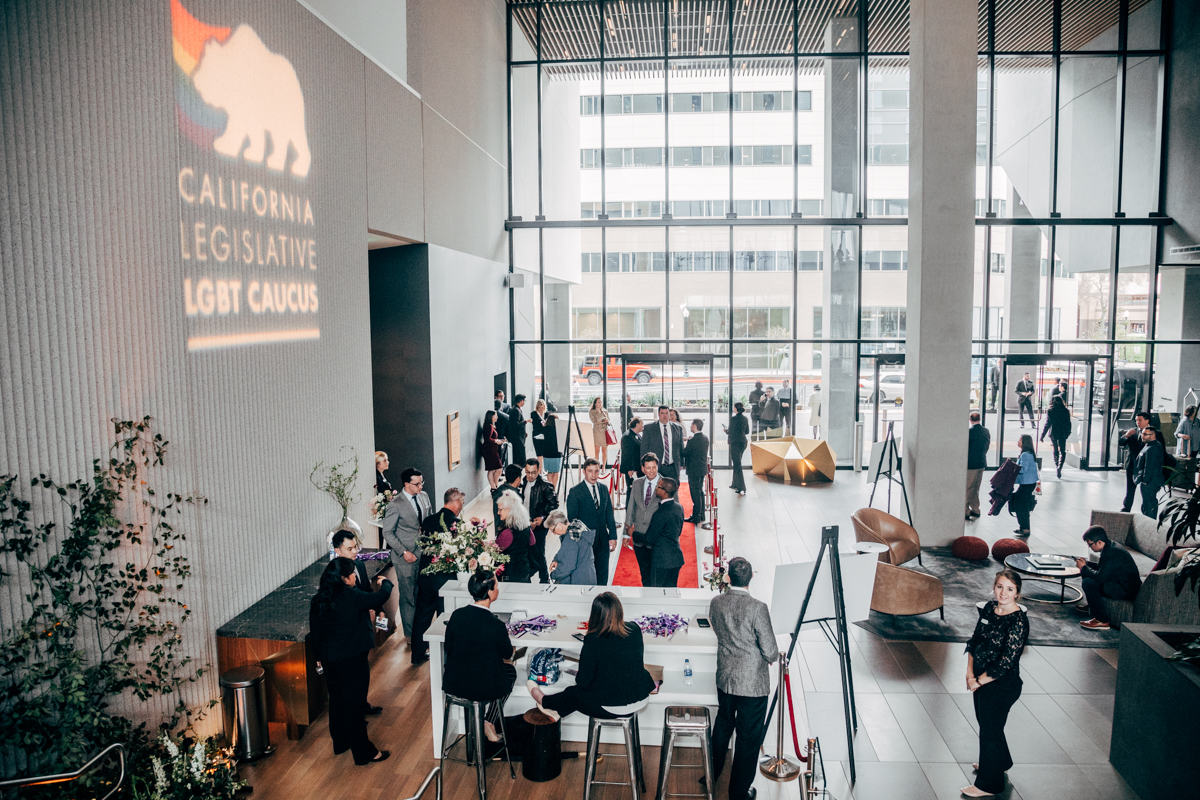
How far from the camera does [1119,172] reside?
13977mm

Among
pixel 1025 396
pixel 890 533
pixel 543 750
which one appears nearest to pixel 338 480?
pixel 543 750

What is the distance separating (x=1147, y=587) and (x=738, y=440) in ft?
20.1

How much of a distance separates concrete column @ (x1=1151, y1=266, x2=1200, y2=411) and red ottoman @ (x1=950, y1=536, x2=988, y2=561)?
300 inches

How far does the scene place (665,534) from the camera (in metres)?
6.72

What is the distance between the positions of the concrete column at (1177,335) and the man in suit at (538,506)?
42.1 ft

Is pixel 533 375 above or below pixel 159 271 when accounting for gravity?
below

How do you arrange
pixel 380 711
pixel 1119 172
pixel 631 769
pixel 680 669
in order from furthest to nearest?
pixel 1119 172, pixel 380 711, pixel 680 669, pixel 631 769

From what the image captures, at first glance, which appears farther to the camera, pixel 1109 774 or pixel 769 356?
pixel 769 356

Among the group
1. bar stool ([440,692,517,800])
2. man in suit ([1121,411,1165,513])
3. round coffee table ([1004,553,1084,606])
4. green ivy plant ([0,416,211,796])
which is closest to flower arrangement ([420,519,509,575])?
bar stool ([440,692,517,800])

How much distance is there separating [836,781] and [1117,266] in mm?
13225

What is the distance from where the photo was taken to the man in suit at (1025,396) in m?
14.1

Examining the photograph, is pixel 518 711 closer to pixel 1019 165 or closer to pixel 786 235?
pixel 786 235

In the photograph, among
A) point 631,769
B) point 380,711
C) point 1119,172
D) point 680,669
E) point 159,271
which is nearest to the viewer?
point 631,769

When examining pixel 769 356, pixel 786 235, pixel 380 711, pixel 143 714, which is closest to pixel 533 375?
pixel 769 356
